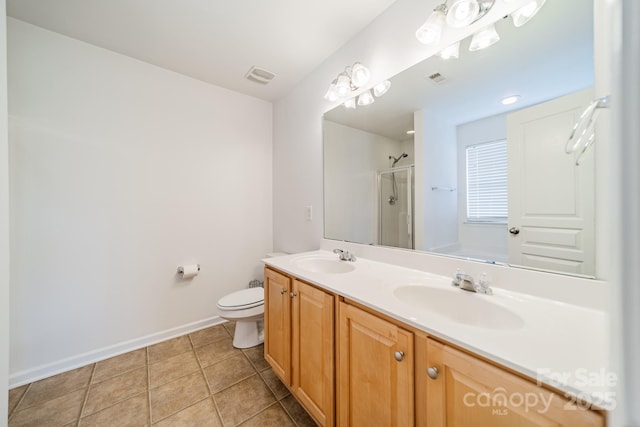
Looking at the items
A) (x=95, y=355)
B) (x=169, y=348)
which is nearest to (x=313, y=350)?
(x=169, y=348)

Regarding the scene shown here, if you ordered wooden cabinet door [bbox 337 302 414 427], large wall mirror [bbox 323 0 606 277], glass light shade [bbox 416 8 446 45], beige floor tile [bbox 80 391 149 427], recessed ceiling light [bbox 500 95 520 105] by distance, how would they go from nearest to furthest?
wooden cabinet door [bbox 337 302 414 427], large wall mirror [bbox 323 0 606 277], recessed ceiling light [bbox 500 95 520 105], glass light shade [bbox 416 8 446 45], beige floor tile [bbox 80 391 149 427]

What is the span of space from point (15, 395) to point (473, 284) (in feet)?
9.11

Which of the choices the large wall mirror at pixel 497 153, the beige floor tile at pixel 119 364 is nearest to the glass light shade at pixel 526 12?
the large wall mirror at pixel 497 153

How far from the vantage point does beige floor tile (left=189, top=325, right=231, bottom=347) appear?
6.65 feet

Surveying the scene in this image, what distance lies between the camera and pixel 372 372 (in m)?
0.88

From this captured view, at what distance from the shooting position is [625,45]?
0.84 ft

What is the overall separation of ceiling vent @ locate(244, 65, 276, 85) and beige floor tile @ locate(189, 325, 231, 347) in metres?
2.47

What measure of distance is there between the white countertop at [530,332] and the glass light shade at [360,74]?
1376 millimetres

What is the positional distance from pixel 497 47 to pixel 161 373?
9.26ft

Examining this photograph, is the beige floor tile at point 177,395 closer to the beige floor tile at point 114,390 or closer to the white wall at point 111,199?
the beige floor tile at point 114,390

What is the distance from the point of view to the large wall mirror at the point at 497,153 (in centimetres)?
88

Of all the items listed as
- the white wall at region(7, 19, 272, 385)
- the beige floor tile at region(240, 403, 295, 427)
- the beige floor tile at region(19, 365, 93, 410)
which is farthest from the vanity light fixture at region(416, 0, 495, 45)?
the beige floor tile at region(19, 365, 93, 410)

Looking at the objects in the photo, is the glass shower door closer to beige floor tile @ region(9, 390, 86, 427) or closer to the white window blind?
the white window blind

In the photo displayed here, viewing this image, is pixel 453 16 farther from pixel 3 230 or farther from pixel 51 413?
pixel 51 413
